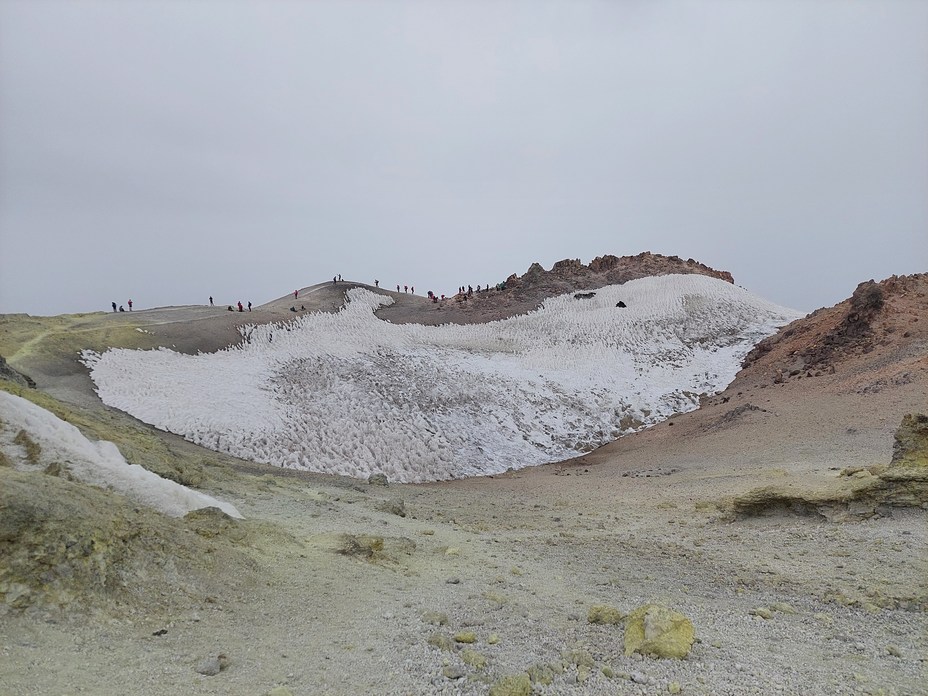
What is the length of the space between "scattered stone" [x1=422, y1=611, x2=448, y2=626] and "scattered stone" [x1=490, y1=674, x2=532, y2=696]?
141cm

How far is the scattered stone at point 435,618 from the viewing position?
5.85 metres

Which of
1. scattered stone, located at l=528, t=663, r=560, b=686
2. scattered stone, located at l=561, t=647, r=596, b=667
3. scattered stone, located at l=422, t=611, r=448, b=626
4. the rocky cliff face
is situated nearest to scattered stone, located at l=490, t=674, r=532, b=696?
scattered stone, located at l=528, t=663, r=560, b=686

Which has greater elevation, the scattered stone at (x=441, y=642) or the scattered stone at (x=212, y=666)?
the scattered stone at (x=212, y=666)

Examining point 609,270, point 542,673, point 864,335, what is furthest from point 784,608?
point 609,270

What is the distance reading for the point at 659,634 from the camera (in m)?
5.07

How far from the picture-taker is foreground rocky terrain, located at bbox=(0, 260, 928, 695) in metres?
4.52

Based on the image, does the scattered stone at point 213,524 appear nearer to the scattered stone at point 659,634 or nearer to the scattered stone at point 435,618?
the scattered stone at point 435,618

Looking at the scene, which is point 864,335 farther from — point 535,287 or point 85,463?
point 85,463

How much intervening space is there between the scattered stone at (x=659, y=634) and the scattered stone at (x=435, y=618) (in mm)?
1857

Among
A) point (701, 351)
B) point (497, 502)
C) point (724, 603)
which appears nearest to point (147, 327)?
point (497, 502)

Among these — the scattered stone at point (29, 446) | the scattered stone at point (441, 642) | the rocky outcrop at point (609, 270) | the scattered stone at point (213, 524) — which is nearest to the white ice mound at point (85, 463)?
the scattered stone at point (29, 446)

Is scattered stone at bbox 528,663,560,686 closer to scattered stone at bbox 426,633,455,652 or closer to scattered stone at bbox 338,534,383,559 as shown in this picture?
scattered stone at bbox 426,633,455,652

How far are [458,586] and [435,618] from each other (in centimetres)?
134

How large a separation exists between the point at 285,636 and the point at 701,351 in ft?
111
